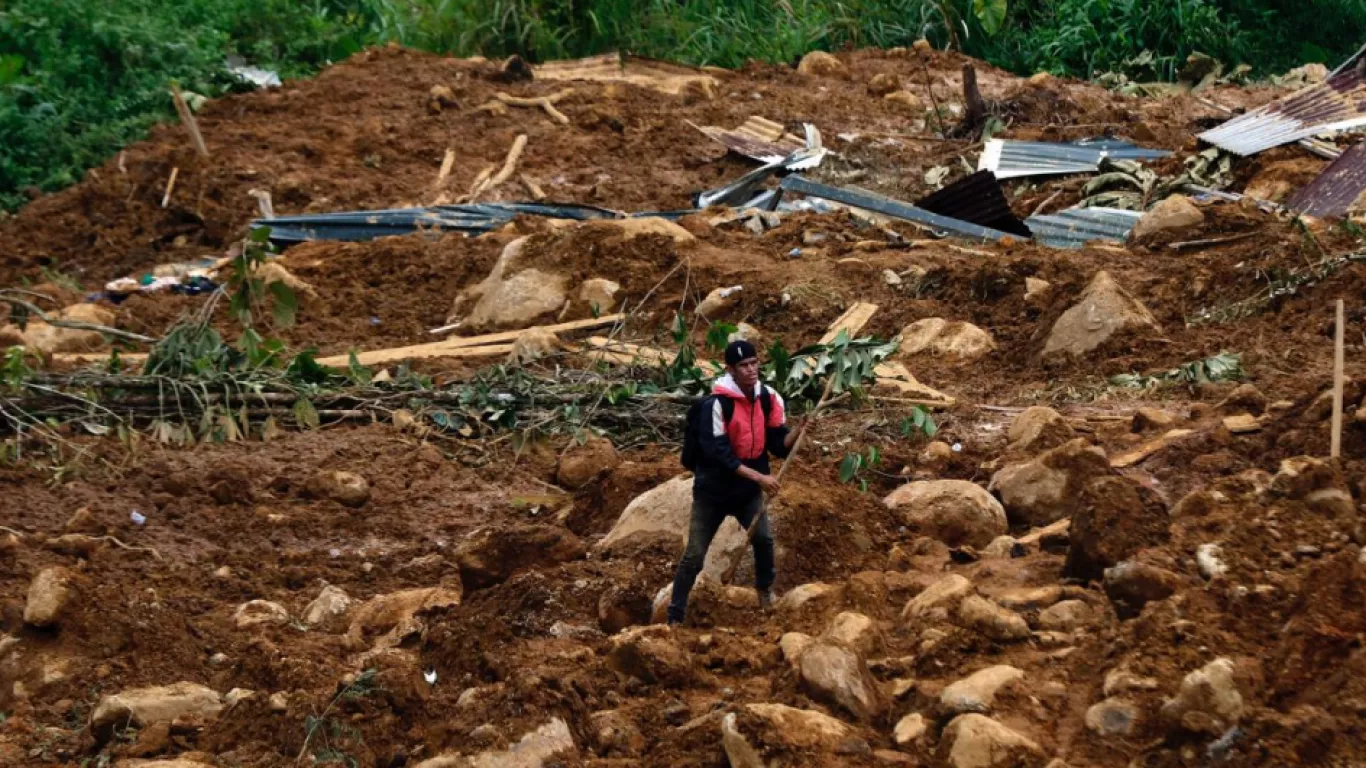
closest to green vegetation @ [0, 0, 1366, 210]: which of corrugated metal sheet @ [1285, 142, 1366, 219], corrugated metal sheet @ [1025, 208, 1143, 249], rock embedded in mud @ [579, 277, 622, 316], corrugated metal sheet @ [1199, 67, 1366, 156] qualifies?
corrugated metal sheet @ [1199, 67, 1366, 156]

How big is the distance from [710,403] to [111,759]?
7.79ft

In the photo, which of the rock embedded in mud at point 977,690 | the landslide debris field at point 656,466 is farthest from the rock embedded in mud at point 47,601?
the rock embedded in mud at point 977,690

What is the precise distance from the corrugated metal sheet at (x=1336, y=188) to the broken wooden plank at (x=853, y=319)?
10.4ft

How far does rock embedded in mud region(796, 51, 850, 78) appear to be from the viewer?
19.3 meters

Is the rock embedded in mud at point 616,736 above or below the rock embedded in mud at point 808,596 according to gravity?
above

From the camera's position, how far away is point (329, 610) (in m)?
7.69

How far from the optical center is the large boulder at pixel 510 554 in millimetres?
7477

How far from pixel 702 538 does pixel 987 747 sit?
1.96 m

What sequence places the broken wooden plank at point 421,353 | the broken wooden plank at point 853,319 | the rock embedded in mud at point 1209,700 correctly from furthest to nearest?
the broken wooden plank at point 421,353 < the broken wooden plank at point 853,319 < the rock embedded in mud at point 1209,700

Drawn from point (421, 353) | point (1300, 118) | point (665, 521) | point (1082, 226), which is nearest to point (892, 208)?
point (1082, 226)

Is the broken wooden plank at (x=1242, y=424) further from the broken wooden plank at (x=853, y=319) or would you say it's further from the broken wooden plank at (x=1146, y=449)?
the broken wooden plank at (x=853, y=319)

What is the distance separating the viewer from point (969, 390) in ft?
33.4

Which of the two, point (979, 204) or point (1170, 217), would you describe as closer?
point (1170, 217)

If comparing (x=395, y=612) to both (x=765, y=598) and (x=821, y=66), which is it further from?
(x=821, y=66)
